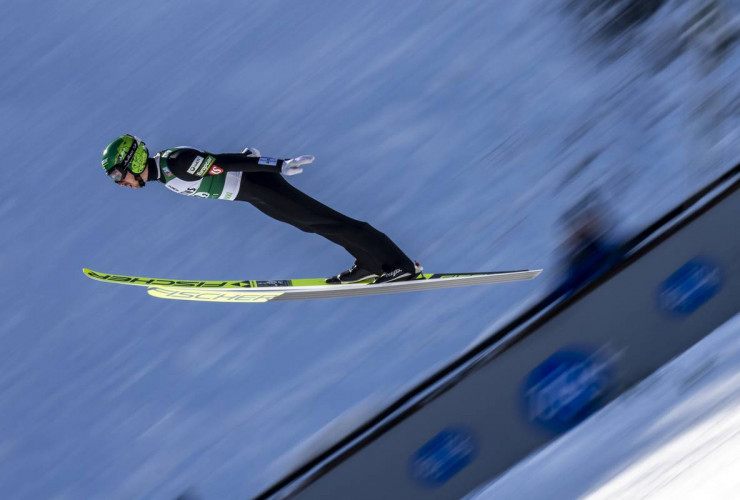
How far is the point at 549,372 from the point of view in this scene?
344 inches

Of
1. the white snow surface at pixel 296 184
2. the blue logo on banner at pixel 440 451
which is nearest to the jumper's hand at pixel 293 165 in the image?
the white snow surface at pixel 296 184

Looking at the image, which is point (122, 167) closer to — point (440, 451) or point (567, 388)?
point (440, 451)

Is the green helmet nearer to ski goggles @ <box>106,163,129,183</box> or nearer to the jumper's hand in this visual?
ski goggles @ <box>106,163,129,183</box>

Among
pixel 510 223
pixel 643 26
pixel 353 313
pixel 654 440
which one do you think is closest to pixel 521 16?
pixel 643 26

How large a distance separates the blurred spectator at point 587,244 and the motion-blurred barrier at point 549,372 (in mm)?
206

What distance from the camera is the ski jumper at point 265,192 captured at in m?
7.61

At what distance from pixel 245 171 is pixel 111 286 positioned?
2.16m

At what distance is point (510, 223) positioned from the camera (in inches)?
360

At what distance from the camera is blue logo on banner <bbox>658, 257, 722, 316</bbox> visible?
879 cm

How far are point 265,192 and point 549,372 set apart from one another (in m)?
2.62

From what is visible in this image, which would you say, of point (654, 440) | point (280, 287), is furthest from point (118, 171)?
point (654, 440)

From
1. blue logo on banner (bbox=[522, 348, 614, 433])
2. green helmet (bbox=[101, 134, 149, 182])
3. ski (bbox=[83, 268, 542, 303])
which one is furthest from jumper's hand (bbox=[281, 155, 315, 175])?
blue logo on banner (bbox=[522, 348, 614, 433])

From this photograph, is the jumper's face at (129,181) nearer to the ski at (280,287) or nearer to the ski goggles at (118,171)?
the ski goggles at (118,171)

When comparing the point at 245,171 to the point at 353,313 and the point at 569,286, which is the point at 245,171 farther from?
the point at 569,286
